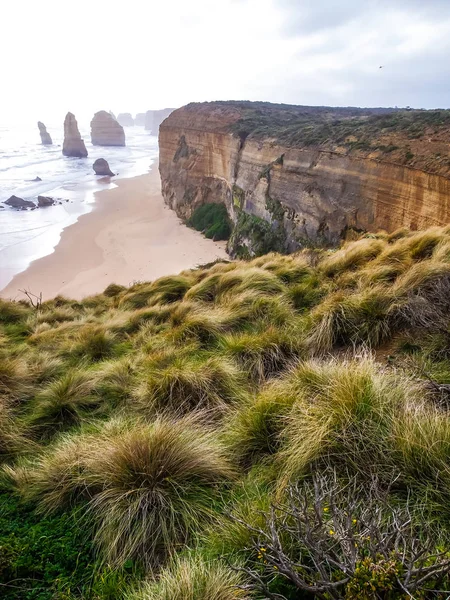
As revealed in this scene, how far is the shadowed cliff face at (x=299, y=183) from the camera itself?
1256 cm

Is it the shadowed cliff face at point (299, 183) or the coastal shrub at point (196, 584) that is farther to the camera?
the shadowed cliff face at point (299, 183)

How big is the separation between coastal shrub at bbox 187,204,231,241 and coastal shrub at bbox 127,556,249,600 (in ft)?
85.5

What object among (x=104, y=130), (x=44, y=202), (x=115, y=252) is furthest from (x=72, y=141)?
(x=115, y=252)

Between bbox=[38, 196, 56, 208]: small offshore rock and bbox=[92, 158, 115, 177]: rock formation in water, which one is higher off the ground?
bbox=[92, 158, 115, 177]: rock formation in water

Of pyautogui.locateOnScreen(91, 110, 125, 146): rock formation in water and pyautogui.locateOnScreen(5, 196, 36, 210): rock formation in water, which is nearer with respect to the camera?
pyautogui.locateOnScreen(5, 196, 36, 210): rock formation in water

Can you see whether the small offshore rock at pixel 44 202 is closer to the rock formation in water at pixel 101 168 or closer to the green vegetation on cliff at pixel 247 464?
the rock formation in water at pixel 101 168

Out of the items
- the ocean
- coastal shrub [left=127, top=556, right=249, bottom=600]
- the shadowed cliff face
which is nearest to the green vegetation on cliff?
coastal shrub [left=127, top=556, right=249, bottom=600]

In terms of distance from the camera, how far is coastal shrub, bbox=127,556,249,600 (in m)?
1.61

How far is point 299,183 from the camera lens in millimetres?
18750

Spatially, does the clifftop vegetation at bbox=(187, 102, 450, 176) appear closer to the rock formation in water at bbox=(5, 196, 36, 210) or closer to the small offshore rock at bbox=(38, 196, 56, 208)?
the small offshore rock at bbox=(38, 196, 56, 208)

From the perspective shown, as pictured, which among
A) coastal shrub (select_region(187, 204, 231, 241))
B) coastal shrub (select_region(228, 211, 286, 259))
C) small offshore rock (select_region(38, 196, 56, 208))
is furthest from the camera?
small offshore rock (select_region(38, 196, 56, 208))

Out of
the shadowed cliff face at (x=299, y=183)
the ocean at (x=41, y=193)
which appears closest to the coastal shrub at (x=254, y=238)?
the shadowed cliff face at (x=299, y=183)

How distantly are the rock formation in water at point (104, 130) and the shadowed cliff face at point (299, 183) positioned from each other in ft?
269

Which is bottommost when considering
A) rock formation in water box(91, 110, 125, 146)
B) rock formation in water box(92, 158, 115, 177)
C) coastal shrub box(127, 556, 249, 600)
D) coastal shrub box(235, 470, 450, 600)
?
rock formation in water box(92, 158, 115, 177)
